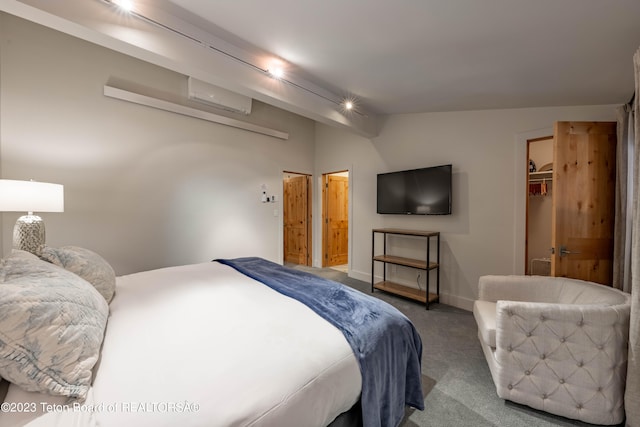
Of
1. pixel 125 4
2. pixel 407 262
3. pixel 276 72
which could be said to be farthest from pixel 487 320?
pixel 125 4

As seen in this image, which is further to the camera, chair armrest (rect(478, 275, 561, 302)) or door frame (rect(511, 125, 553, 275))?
door frame (rect(511, 125, 553, 275))

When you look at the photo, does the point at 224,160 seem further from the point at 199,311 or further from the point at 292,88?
the point at 199,311

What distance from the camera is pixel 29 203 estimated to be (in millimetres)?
1938

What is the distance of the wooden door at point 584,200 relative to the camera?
6.89 ft

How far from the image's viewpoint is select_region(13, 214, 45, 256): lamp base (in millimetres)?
2047

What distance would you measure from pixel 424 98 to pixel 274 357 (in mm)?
3094

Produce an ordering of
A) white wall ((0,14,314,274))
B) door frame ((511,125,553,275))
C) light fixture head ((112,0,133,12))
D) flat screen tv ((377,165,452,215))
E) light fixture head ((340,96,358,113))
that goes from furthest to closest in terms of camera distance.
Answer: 1. flat screen tv ((377,165,452,215))
2. light fixture head ((340,96,358,113))
3. door frame ((511,125,553,275))
4. white wall ((0,14,314,274))
5. light fixture head ((112,0,133,12))

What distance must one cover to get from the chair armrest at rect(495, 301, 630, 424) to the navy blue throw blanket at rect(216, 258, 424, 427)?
0.65 metres

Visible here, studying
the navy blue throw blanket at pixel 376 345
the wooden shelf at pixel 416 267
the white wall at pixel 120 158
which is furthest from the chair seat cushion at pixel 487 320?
the white wall at pixel 120 158

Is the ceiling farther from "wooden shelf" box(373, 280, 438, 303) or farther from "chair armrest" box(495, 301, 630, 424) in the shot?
"wooden shelf" box(373, 280, 438, 303)

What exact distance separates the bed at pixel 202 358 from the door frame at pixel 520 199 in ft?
7.27

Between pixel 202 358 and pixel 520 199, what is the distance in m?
3.43

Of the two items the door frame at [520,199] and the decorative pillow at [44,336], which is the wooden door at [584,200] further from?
the decorative pillow at [44,336]

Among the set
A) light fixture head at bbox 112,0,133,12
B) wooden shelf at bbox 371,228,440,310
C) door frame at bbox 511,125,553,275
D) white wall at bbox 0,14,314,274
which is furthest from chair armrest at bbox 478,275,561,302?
light fixture head at bbox 112,0,133,12
